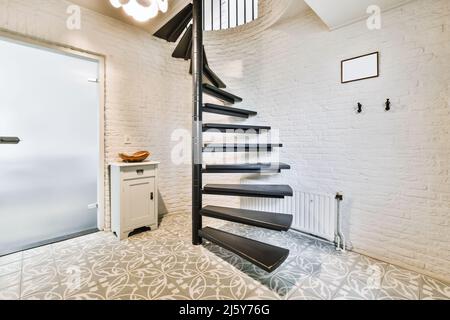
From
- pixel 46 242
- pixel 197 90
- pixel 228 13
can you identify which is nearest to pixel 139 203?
pixel 46 242

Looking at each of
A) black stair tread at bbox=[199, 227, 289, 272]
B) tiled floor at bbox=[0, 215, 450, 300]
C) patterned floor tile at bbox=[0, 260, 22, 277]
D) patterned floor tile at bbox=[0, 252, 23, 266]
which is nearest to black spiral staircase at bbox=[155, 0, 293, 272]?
black stair tread at bbox=[199, 227, 289, 272]

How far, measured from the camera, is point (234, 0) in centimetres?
322

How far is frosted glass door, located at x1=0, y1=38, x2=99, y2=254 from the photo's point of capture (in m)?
2.15

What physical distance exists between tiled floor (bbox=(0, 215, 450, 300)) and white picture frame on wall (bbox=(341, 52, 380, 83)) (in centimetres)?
176

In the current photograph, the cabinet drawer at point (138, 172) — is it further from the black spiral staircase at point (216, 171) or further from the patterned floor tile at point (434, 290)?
the patterned floor tile at point (434, 290)

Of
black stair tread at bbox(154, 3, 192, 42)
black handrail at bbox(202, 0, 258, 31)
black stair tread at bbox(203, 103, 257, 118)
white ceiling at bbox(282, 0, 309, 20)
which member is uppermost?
black handrail at bbox(202, 0, 258, 31)

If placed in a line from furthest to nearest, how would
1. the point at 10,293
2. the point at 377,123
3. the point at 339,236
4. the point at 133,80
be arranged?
1. the point at 133,80
2. the point at 339,236
3. the point at 377,123
4. the point at 10,293

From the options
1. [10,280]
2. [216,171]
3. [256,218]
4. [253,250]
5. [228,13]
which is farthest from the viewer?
[228,13]

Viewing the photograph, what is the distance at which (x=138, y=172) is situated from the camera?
8.12 feet

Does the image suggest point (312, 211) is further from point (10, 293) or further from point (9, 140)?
point (9, 140)

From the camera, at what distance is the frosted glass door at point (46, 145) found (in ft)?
7.06

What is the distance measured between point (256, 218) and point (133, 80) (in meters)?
2.38

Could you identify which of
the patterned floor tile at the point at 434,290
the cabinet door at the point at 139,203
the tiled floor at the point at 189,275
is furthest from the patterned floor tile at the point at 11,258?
the patterned floor tile at the point at 434,290

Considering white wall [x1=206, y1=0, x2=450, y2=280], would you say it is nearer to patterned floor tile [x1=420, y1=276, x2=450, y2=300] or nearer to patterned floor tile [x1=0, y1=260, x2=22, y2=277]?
patterned floor tile [x1=420, y1=276, x2=450, y2=300]
